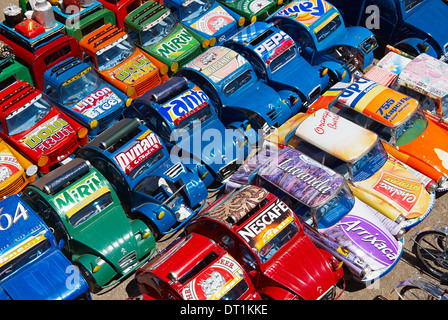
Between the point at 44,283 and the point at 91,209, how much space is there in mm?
2031

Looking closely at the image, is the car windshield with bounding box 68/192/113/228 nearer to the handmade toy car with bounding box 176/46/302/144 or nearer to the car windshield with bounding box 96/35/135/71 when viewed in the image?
the handmade toy car with bounding box 176/46/302/144

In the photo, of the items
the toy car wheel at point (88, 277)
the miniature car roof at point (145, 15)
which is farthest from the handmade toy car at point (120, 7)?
the toy car wheel at point (88, 277)

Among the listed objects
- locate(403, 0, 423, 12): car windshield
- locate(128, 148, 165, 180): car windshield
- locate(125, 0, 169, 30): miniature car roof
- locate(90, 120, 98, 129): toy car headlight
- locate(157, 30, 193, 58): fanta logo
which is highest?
locate(125, 0, 169, 30): miniature car roof

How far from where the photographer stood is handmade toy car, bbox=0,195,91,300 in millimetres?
11109

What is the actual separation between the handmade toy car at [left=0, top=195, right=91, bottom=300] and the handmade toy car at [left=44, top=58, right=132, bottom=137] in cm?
356

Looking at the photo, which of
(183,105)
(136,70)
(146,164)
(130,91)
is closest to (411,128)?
(183,105)

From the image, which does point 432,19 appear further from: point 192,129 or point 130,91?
point 130,91

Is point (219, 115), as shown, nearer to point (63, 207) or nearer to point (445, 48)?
point (63, 207)

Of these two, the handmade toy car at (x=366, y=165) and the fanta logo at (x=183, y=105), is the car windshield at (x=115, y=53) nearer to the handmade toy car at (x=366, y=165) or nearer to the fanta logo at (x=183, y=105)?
the fanta logo at (x=183, y=105)

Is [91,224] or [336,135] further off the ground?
[336,135]

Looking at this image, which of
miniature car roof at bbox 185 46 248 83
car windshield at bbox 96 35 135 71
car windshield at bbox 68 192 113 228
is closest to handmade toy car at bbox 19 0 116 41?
car windshield at bbox 96 35 135 71

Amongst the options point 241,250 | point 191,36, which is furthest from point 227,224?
point 191,36

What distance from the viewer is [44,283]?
11.3 m

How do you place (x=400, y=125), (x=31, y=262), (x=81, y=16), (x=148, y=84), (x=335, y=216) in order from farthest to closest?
(x=81, y=16) < (x=148, y=84) < (x=400, y=125) < (x=335, y=216) < (x=31, y=262)
